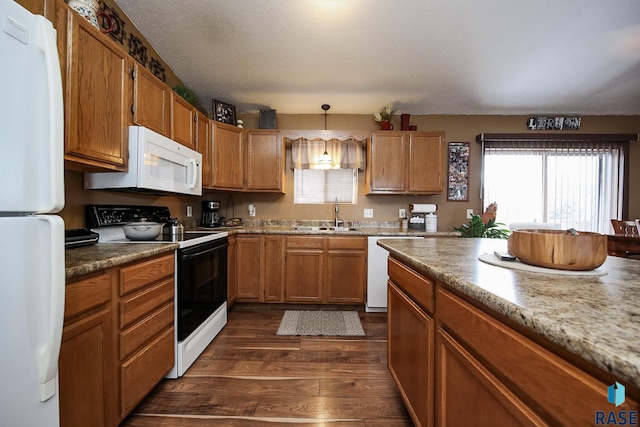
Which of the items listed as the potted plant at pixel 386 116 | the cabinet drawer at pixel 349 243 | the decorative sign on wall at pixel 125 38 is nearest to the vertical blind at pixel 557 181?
the potted plant at pixel 386 116

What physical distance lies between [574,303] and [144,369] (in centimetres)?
181

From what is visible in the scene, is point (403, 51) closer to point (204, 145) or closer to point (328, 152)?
point (328, 152)

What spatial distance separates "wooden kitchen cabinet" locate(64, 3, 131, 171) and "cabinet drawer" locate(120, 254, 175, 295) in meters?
0.62

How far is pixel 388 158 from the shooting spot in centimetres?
314

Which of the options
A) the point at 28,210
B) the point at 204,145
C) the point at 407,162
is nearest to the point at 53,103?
the point at 28,210

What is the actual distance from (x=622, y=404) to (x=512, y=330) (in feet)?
0.68

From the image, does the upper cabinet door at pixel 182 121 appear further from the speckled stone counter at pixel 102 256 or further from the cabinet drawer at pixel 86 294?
the cabinet drawer at pixel 86 294

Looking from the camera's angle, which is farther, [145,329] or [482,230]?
[482,230]

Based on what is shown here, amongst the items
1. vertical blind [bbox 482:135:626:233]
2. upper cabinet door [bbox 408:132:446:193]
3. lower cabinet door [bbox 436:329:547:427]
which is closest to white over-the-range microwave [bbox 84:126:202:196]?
lower cabinet door [bbox 436:329:547:427]

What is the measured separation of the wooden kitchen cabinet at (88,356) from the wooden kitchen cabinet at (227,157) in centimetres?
192

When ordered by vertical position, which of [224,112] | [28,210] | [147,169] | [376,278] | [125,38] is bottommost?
[376,278]

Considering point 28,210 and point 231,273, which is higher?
point 28,210

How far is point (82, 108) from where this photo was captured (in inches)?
50.8

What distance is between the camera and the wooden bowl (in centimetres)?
76
